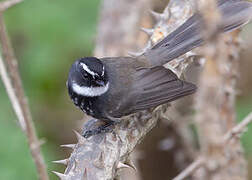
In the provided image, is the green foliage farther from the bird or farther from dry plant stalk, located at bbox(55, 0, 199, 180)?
the bird

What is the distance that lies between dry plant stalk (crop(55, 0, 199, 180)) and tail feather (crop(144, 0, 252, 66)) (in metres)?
0.13

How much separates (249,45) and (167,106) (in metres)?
3.72

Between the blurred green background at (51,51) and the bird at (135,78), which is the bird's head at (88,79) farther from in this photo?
the blurred green background at (51,51)

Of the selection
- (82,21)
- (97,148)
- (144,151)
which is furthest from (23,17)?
(97,148)

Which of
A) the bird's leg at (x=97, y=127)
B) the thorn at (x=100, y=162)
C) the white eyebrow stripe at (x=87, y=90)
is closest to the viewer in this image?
the thorn at (x=100, y=162)

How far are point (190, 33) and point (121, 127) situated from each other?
1.00 m

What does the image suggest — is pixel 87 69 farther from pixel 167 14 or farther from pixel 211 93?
pixel 211 93

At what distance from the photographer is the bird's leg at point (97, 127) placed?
121 inches

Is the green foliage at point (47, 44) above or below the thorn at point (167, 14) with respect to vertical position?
below

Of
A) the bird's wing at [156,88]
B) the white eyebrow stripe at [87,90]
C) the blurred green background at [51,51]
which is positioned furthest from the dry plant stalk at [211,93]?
the blurred green background at [51,51]

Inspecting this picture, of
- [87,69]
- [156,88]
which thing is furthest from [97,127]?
[156,88]

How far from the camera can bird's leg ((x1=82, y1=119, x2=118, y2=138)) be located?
3.07 meters

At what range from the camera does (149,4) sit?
4.00 meters

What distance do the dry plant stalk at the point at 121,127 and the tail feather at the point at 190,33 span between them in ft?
0.42
